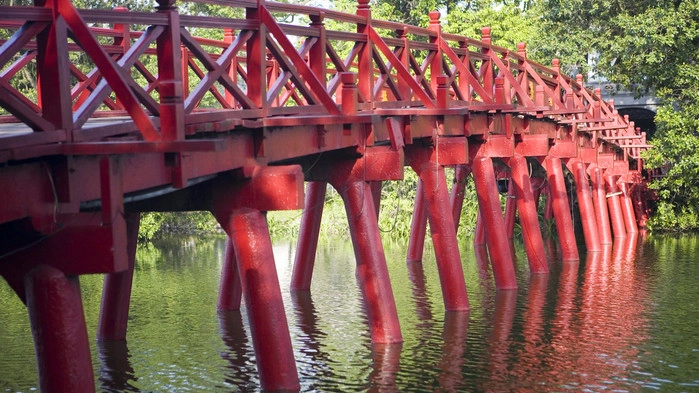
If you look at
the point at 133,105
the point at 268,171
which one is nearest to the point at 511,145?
the point at 268,171

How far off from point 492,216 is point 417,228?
640 cm

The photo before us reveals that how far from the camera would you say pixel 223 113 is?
1019 centimetres

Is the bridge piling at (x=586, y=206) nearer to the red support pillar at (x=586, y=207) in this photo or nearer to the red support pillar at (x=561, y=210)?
the red support pillar at (x=586, y=207)

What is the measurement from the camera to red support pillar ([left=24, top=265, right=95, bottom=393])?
7.60m

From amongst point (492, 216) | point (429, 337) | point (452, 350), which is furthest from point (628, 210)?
point (452, 350)

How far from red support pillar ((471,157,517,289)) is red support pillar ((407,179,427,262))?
16.9 feet

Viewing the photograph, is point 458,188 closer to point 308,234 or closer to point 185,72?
point 308,234

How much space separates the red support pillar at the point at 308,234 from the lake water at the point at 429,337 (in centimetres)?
35

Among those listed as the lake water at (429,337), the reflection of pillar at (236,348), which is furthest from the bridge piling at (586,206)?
the reflection of pillar at (236,348)

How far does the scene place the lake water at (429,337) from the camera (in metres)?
13.0

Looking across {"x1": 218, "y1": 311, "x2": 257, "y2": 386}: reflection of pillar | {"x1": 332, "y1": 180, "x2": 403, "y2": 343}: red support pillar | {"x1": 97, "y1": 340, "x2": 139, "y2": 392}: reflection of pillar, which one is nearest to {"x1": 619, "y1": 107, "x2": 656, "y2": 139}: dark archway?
{"x1": 218, "y1": 311, "x2": 257, "y2": 386}: reflection of pillar

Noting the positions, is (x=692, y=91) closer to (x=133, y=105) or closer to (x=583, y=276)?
(x=583, y=276)

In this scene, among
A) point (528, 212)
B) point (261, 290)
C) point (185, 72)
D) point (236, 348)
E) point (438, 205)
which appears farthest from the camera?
point (528, 212)

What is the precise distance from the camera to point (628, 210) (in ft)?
117
